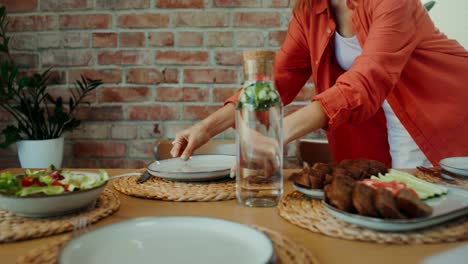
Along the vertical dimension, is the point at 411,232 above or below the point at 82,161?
above

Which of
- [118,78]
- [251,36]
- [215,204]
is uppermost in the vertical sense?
[251,36]

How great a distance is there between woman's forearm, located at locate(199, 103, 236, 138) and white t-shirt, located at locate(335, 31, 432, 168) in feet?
1.50

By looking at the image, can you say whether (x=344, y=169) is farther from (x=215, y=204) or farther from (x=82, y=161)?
(x=82, y=161)

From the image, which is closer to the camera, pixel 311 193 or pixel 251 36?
pixel 311 193

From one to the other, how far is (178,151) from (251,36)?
3.80 ft

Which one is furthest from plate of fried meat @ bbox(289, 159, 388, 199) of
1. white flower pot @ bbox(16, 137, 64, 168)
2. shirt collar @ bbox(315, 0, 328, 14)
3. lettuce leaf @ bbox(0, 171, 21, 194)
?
white flower pot @ bbox(16, 137, 64, 168)

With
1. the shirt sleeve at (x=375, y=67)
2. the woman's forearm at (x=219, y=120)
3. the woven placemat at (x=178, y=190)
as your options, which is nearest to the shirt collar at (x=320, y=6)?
the shirt sleeve at (x=375, y=67)

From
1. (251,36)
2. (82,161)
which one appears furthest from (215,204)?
(82,161)

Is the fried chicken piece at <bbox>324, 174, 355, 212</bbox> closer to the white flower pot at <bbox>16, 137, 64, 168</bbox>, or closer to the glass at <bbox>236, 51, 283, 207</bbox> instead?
the glass at <bbox>236, 51, 283, 207</bbox>

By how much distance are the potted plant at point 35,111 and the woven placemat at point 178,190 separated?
1.17 metres

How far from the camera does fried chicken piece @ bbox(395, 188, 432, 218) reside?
1.97 feet

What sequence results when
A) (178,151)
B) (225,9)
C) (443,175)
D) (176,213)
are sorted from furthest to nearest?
(225,9)
(178,151)
(443,175)
(176,213)

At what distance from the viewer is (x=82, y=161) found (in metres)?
2.25

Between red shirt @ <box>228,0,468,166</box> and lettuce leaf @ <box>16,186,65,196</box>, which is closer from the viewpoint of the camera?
lettuce leaf @ <box>16,186,65,196</box>
